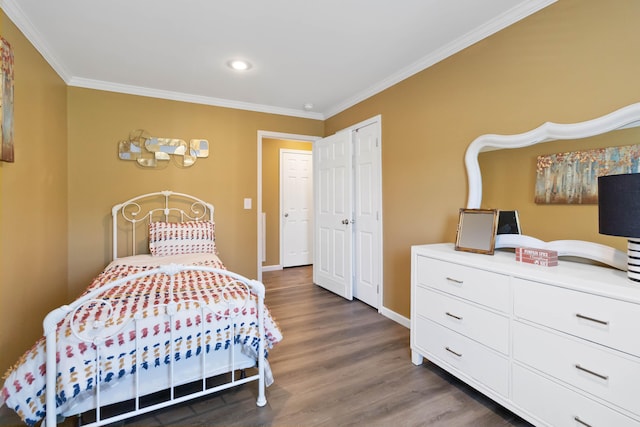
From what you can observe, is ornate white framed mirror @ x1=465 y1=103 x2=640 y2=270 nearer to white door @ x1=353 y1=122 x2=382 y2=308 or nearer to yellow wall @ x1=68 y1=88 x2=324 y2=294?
white door @ x1=353 y1=122 x2=382 y2=308

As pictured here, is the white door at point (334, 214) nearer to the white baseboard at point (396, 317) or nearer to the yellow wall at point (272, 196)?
the white baseboard at point (396, 317)

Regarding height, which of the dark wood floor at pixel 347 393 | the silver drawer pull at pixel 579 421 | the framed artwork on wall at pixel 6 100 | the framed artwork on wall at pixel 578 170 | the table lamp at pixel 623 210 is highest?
the framed artwork on wall at pixel 6 100

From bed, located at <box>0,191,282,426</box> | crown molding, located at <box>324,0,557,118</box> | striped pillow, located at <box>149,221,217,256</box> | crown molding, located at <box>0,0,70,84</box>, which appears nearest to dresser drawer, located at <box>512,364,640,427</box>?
bed, located at <box>0,191,282,426</box>

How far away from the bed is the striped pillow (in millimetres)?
781

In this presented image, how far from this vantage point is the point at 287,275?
4980 millimetres

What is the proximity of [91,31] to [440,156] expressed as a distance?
287 centimetres

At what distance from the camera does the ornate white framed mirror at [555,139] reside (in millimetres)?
1490

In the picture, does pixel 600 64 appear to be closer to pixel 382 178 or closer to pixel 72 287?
pixel 382 178

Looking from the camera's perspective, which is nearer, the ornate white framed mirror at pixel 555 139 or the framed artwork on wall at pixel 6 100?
the ornate white framed mirror at pixel 555 139

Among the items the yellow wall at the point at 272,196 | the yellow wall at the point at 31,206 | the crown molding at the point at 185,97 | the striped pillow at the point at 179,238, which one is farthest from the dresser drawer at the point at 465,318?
the yellow wall at the point at 272,196

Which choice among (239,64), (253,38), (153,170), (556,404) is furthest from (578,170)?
(153,170)

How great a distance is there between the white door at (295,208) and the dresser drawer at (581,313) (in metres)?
4.27

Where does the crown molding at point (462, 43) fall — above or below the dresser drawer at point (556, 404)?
above

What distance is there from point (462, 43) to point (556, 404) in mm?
2387
